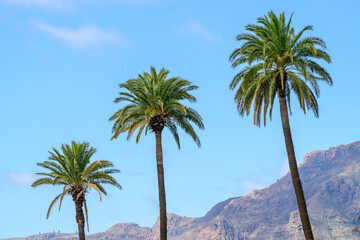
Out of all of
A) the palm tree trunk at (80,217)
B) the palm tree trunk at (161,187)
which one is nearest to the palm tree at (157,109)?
the palm tree trunk at (161,187)

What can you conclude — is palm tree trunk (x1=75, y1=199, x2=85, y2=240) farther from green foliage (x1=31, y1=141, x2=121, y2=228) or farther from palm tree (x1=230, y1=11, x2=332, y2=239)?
palm tree (x1=230, y1=11, x2=332, y2=239)

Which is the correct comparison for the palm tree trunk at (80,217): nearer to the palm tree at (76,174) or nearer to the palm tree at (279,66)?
the palm tree at (76,174)

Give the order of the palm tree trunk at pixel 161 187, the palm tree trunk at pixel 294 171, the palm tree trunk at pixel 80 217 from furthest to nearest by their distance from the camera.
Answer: the palm tree trunk at pixel 80 217 → the palm tree trunk at pixel 161 187 → the palm tree trunk at pixel 294 171

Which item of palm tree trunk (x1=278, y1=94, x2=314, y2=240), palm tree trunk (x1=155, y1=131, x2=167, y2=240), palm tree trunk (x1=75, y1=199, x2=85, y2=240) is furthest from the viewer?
palm tree trunk (x1=75, y1=199, x2=85, y2=240)

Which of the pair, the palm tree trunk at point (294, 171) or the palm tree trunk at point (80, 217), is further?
the palm tree trunk at point (80, 217)

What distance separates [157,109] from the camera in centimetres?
3978

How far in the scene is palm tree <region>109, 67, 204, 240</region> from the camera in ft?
129

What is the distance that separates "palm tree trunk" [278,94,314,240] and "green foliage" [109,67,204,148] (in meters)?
7.71

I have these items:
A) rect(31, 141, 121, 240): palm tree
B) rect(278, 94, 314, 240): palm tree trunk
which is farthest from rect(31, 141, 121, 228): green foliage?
rect(278, 94, 314, 240): palm tree trunk

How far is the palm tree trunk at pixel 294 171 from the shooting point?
3170 centimetres

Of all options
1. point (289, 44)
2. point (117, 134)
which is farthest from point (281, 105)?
point (117, 134)

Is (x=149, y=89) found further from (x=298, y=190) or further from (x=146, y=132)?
(x=298, y=190)

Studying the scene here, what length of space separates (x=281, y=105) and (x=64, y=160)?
21.7 metres

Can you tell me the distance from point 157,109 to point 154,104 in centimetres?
47
